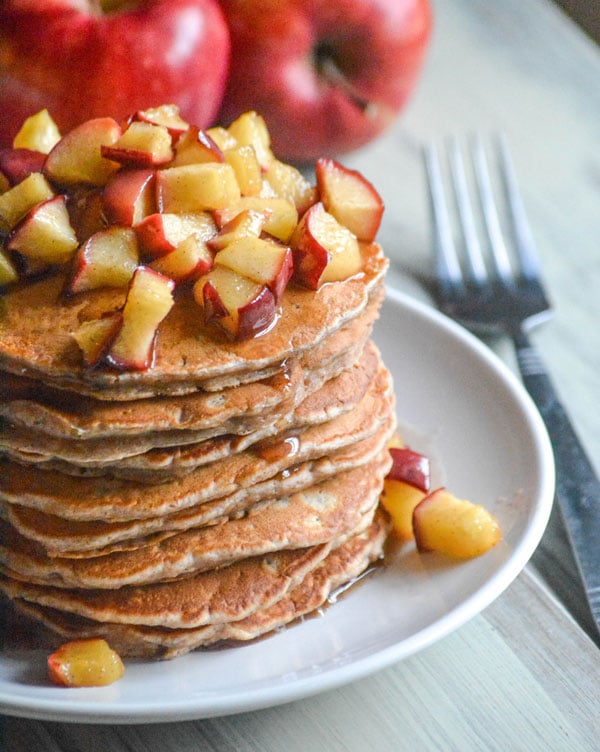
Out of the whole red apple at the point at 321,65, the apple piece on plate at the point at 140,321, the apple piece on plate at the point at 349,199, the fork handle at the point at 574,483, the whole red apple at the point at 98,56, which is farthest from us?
the whole red apple at the point at 321,65

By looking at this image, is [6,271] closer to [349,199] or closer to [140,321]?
[140,321]

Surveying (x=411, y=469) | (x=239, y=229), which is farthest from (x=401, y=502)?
(x=239, y=229)

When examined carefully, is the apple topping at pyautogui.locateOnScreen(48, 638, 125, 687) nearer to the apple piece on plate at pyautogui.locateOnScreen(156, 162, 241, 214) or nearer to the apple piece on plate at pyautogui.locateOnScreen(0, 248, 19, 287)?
the apple piece on plate at pyautogui.locateOnScreen(0, 248, 19, 287)

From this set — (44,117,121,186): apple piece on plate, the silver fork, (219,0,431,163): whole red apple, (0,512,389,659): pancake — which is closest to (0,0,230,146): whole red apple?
(219,0,431,163): whole red apple

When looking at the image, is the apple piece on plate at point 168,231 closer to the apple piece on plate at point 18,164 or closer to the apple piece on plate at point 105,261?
the apple piece on plate at point 105,261

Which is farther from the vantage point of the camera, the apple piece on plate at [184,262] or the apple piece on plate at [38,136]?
the apple piece on plate at [38,136]

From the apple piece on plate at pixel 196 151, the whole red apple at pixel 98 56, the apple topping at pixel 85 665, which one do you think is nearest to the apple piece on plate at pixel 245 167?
the apple piece on plate at pixel 196 151
